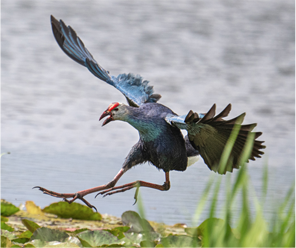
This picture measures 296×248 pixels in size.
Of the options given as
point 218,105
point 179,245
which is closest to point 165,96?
point 218,105

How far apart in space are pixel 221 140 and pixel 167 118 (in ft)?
1.28

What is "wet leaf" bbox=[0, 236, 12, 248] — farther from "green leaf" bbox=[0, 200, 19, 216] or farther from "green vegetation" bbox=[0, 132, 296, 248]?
"green leaf" bbox=[0, 200, 19, 216]

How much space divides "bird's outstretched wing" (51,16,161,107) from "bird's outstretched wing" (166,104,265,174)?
1.99 ft

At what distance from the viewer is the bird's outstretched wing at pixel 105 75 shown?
376 cm

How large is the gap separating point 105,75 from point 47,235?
1.60 meters

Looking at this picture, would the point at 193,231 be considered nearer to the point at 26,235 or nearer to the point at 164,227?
the point at 164,227

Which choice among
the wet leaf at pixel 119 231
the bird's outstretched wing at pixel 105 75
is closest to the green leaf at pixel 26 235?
the wet leaf at pixel 119 231

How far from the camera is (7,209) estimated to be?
338cm

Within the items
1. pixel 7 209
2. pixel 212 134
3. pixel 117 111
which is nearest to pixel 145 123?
pixel 117 111

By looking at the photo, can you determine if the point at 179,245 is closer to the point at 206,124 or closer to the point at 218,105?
the point at 206,124

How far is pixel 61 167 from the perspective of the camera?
477cm

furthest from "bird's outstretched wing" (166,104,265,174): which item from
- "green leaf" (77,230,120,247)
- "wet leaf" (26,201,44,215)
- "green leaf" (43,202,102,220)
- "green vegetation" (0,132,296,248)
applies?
"wet leaf" (26,201,44,215)

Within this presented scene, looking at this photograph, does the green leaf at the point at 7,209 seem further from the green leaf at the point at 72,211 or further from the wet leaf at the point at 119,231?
the wet leaf at the point at 119,231

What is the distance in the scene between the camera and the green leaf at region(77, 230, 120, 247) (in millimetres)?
2582
